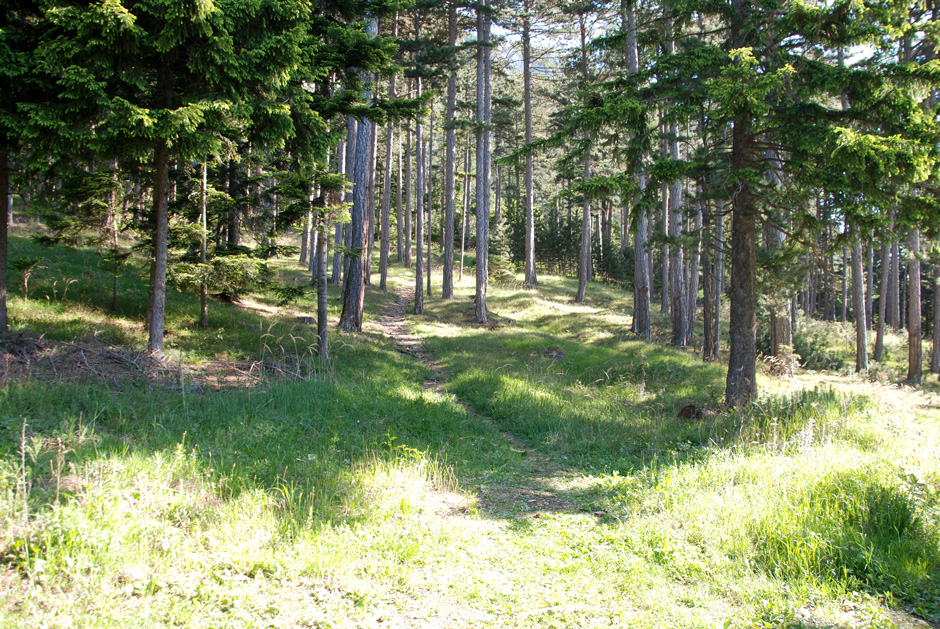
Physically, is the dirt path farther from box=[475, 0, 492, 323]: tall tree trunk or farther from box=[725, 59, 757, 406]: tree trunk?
box=[475, 0, 492, 323]: tall tree trunk

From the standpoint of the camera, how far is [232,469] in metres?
4.86

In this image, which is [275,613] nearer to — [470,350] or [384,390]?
[384,390]

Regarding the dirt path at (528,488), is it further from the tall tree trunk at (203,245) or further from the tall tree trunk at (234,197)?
the tall tree trunk at (234,197)

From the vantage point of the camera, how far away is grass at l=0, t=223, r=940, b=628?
3.37 meters

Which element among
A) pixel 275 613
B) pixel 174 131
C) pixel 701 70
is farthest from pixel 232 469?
pixel 701 70

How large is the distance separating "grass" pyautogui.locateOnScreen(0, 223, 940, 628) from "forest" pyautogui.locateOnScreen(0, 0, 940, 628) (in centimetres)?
3

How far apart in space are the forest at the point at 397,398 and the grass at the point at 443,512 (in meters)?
0.03

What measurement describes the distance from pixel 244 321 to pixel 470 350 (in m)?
6.03

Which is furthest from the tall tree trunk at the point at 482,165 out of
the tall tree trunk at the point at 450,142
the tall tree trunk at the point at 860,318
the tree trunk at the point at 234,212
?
the tall tree trunk at the point at 860,318

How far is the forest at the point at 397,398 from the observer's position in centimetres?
360

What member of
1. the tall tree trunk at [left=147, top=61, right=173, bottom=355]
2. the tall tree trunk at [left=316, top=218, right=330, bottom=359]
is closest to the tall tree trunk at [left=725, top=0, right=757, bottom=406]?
the tall tree trunk at [left=316, top=218, right=330, bottom=359]

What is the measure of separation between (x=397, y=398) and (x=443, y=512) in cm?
388

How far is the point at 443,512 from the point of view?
5012 millimetres

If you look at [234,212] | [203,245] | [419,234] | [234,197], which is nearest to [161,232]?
[203,245]
